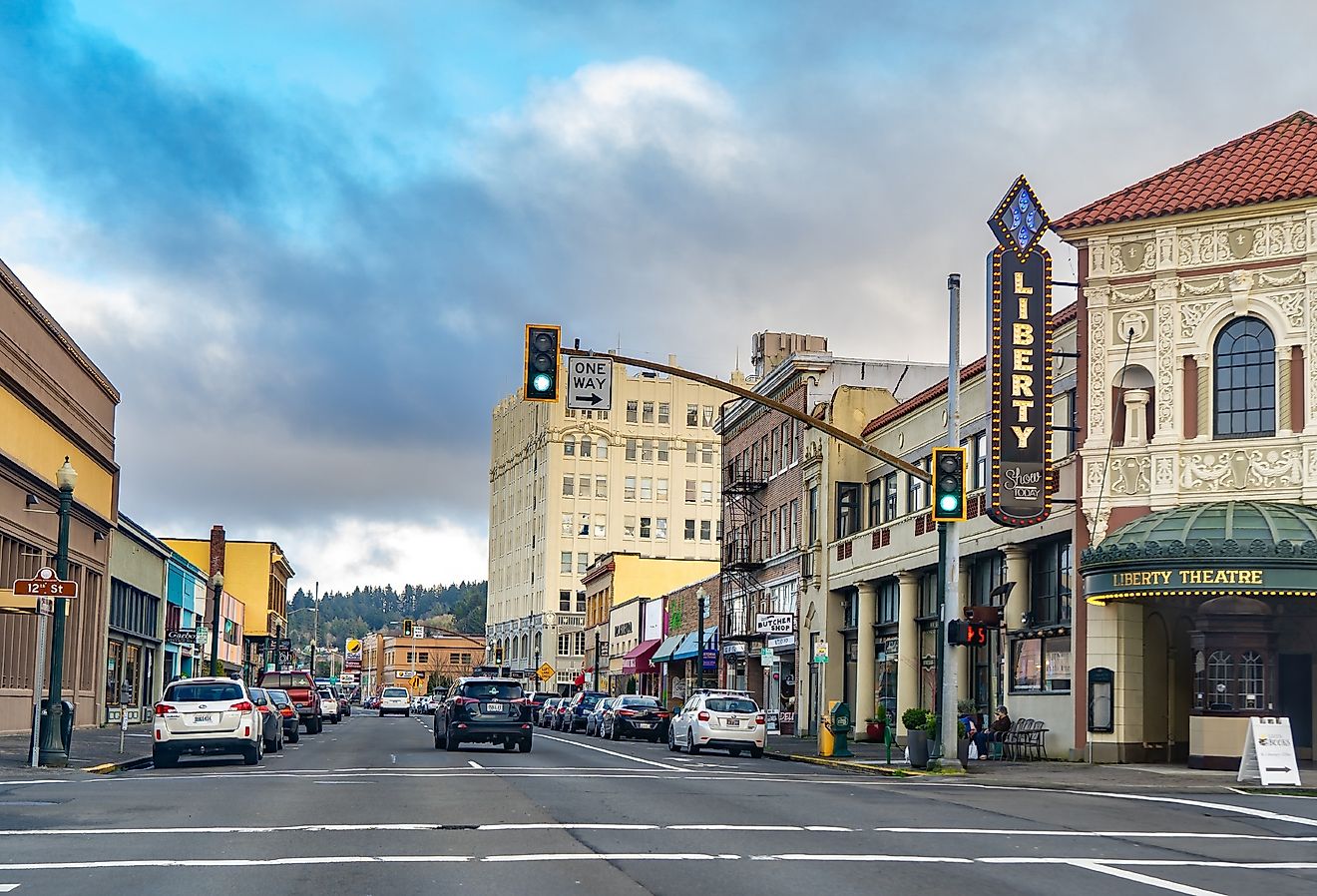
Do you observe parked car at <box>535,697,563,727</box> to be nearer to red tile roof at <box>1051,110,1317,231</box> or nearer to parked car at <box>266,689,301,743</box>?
parked car at <box>266,689,301,743</box>

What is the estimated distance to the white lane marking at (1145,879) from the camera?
12.1 m

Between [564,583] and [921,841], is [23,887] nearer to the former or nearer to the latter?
[921,841]

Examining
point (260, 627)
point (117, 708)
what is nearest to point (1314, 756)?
point (117, 708)

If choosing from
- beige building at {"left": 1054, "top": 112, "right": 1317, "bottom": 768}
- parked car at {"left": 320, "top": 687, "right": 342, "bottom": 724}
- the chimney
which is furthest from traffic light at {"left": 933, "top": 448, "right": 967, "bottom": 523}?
the chimney

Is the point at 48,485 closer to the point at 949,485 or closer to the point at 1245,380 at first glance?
the point at 949,485

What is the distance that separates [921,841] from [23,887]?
8188 millimetres

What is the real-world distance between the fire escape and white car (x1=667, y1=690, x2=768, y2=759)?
67.3 ft

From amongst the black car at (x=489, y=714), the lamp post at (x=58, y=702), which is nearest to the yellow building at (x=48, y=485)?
the lamp post at (x=58, y=702)

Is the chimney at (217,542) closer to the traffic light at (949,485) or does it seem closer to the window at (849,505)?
the window at (849,505)

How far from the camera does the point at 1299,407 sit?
31.2 metres

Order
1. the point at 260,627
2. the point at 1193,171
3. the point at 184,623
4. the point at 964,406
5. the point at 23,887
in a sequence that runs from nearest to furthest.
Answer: the point at 23,887 < the point at 1193,171 < the point at 964,406 < the point at 184,623 < the point at 260,627

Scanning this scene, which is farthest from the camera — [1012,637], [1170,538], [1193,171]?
[1012,637]

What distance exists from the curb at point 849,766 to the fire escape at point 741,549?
2142 cm

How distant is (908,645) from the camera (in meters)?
45.1
